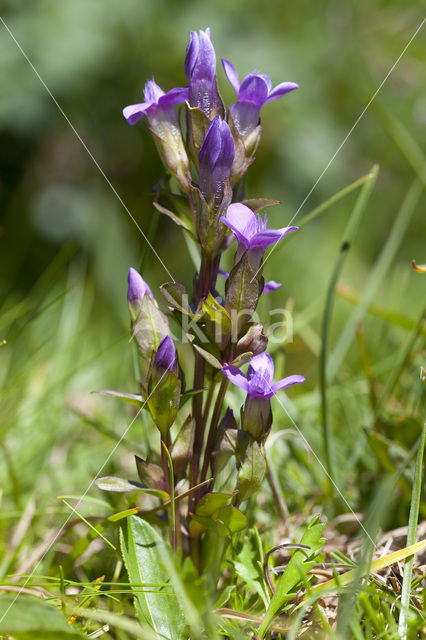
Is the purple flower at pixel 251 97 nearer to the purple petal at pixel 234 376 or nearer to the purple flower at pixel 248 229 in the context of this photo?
the purple flower at pixel 248 229

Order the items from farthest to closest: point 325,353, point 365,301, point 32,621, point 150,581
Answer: point 365,301 < point 325,353 < point 150,581 < point 32,621

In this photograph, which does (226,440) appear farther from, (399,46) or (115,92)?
(399,46)

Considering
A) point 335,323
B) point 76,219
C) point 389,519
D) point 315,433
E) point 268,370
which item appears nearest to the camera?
point 268,370

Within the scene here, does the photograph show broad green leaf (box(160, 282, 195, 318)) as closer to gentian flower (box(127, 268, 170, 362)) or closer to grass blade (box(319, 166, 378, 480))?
gentian flower (box(127, 268, 170, 362))

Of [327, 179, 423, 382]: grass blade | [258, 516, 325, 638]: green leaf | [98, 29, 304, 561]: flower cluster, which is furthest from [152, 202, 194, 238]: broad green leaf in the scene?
[327, 179, 423, 382]: grass blade

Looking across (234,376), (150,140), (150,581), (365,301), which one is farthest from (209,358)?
(150,140)

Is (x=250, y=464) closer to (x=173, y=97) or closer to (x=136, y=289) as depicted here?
(x=136, y=289)

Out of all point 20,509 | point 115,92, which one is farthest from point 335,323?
point 20,509
